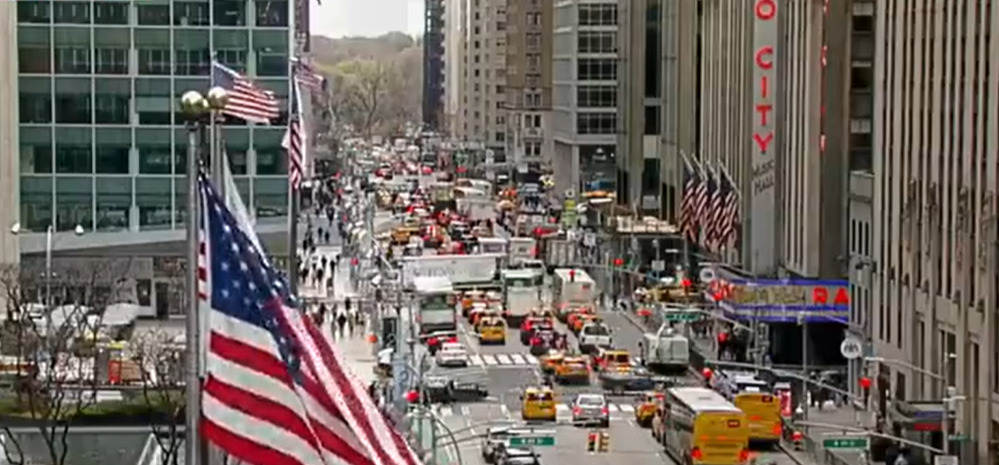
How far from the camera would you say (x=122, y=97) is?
275ft

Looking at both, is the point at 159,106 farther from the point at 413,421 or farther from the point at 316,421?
the point at 316,421

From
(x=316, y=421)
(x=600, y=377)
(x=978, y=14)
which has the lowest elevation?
(x=600, y=377)

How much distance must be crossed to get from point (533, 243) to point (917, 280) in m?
58.8

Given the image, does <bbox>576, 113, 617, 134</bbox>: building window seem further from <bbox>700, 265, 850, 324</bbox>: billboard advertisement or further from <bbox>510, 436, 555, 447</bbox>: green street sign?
<bbox>510, 436, 555, 447</bbox>: green street sign

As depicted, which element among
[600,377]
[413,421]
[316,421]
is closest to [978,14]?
[413,421]

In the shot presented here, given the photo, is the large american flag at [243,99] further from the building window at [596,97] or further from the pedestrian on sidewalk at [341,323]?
the building window at [596,97]

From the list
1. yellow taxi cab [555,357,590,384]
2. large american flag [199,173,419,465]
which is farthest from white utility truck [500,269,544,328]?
large american flag [199,173,419,465]

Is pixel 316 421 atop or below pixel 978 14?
below

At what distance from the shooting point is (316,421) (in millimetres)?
17703

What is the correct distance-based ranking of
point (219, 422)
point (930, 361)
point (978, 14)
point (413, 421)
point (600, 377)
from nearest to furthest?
point (219, 422) < point (413, 421) < point (978, 14) < point (930, 361) < point (600, 377)

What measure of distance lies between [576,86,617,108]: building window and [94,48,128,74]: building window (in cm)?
8090

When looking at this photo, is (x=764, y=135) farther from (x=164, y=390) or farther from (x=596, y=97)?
(x=596, y=97)

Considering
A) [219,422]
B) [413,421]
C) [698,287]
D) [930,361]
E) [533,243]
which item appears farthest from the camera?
[533,243]

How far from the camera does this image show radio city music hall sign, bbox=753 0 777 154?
8644 cm
